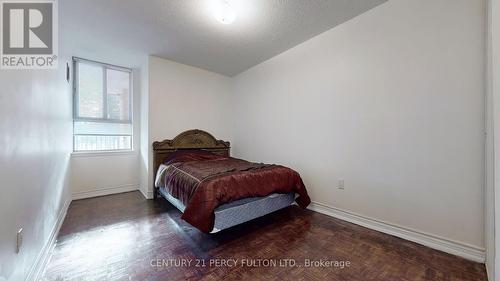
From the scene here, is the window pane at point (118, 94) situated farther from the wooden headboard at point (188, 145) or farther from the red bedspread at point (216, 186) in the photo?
the red bedspread at point (216, 186)

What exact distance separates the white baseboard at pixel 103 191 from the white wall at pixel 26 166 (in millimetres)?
1456

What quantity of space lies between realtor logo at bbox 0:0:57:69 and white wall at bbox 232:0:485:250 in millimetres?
2892

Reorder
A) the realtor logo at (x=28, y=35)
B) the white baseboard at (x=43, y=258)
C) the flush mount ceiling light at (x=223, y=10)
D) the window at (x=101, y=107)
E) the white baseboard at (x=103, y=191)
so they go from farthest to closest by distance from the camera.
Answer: the window at (x=101, y=107) → the white baseboard at (x=103, y=191) → the flush mount ceiling light at (x=223, y=10) → the white baseboard at (x=43, y=258) → the realtor logo at (x=28, y=35)

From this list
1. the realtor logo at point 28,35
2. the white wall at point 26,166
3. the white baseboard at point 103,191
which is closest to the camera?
the white wall at point 26,166

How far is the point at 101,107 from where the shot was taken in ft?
11.7

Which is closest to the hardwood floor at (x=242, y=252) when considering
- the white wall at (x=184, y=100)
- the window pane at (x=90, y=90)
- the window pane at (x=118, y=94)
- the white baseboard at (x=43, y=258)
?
the white baseboard at (x=43, y=258)

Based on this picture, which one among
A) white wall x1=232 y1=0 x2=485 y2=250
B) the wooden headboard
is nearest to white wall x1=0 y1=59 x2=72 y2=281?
the wooden headboard

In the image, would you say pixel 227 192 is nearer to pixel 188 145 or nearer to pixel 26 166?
pixel 26 166

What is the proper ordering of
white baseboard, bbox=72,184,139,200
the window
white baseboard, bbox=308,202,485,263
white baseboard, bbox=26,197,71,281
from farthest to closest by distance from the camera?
the window
white baseboard, bbox=72,184,139,200
white baseboard, bbox=308,202,485,263
white baseboard, bbox=26,197,71,281

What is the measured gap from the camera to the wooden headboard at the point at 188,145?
3.40 metres

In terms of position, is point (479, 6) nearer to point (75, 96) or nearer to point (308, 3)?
point (308, 3)

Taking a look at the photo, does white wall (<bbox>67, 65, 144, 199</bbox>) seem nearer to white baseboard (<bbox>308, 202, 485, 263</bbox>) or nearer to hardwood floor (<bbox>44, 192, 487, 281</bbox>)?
hardwood floor (<bbox>44, 192, 487, 281</bbox>)

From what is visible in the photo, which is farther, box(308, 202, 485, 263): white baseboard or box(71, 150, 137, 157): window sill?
box(71, 150, 137, 157): window sill

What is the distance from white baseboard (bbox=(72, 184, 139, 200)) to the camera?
3.22m
